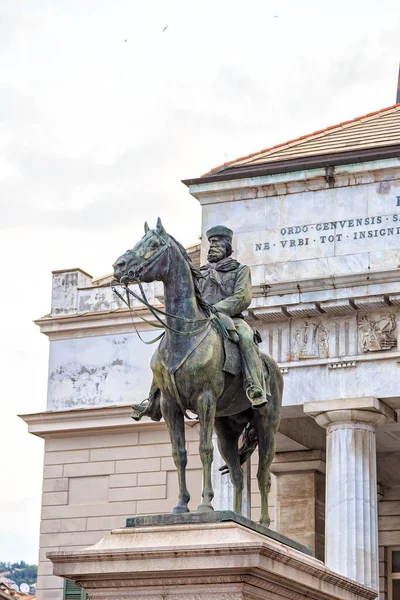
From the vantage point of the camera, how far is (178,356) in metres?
13.5

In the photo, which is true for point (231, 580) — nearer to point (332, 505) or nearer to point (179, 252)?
point (179, 252)

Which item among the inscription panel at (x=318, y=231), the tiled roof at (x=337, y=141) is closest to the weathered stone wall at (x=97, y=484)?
the inscription panel at (x=318, y=231)

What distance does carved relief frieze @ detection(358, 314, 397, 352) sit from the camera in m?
26.8

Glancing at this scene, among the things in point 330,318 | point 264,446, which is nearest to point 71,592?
point 330,318

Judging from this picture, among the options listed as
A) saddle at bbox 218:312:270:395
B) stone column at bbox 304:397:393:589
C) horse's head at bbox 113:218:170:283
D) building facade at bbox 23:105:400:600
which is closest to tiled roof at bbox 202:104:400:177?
building facade at bbox 23:105:400:600

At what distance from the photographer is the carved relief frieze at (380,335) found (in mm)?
26766

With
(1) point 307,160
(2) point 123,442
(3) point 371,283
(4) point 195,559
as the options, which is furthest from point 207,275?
(2) point 123,442

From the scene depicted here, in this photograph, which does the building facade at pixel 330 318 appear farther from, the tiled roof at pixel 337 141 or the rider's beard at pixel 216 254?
the rider's beard at pixel 216 254

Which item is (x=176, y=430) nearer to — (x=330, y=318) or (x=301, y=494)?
(x=330, y=318)

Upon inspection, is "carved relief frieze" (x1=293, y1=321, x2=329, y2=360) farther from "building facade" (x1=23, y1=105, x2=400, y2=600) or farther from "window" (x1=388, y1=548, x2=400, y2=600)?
"window" (x1=388, y1=548, x2=400, y2=600)

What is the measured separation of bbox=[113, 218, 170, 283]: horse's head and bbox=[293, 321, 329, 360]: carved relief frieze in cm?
1390

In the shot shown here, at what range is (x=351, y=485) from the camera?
26.2 metres

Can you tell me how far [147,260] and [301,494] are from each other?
17735 mm

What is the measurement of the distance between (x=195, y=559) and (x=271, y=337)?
1552 centimetres
